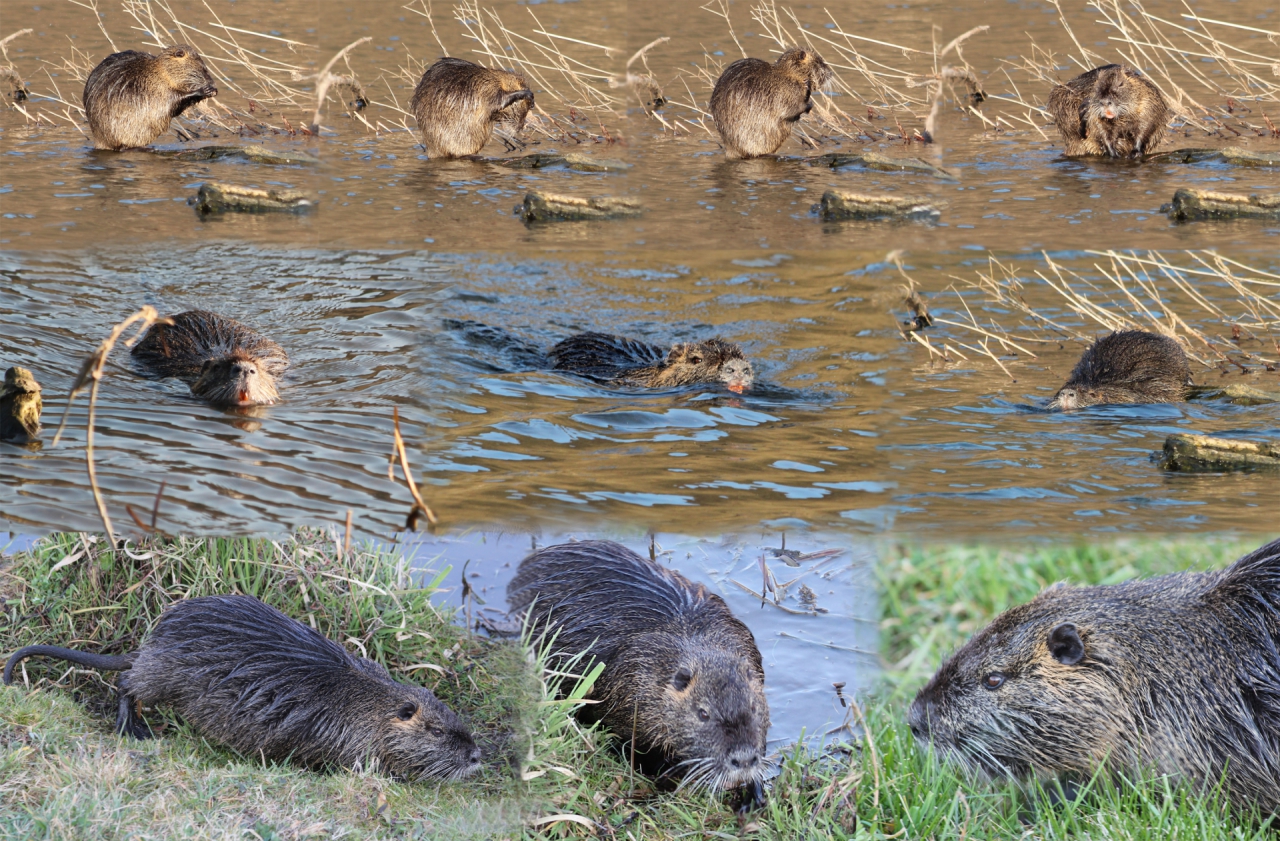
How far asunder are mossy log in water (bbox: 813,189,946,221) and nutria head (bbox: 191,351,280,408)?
3.01 meters

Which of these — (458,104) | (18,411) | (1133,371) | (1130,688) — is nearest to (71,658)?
(18,411)

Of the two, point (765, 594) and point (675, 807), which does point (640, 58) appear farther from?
point (675, 807)

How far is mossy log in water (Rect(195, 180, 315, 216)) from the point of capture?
598cm

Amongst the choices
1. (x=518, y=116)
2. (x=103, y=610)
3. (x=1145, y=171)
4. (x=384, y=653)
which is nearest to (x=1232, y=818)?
(x=384, y=653)

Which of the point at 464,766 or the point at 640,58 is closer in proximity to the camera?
the point at 464,766

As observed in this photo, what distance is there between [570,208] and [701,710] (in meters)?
3.16

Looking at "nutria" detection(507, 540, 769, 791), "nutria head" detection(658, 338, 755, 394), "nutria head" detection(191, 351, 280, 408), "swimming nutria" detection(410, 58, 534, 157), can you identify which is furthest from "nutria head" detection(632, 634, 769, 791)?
"swimming nutria" detection(410, 58, 534, 157)

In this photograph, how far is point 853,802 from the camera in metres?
3.38

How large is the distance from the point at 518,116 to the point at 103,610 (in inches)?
177

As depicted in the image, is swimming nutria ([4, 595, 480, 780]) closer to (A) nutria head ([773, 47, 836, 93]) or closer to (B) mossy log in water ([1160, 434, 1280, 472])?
(B) mossy log in water ([1160, 434, 1280, 472])

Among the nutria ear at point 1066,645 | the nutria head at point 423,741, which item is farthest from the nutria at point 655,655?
the nutria ear at point 1066,645

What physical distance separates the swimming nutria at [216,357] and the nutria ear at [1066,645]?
3.38 meters

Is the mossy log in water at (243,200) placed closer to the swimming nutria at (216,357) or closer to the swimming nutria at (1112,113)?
the swimming nutria at (216,357)

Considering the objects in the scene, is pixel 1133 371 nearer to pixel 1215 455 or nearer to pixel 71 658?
pixel 1215 455
